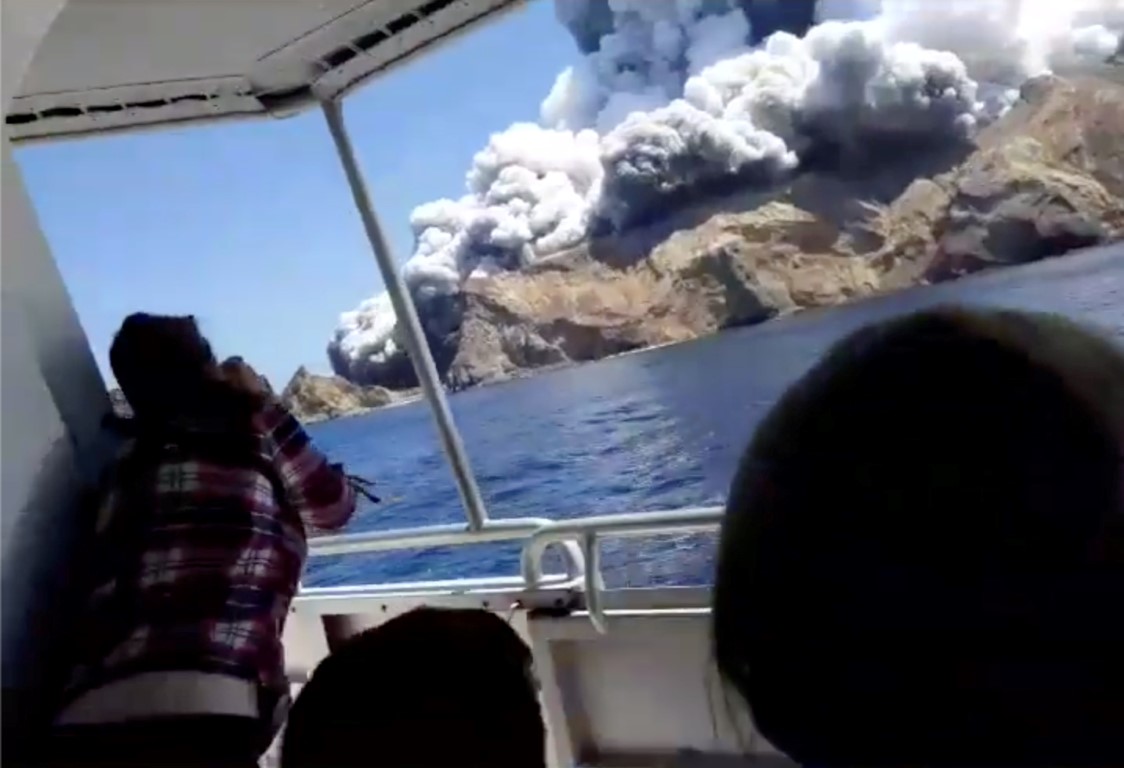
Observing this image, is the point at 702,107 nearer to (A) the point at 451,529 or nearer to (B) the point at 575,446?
(B) the point at 575,446

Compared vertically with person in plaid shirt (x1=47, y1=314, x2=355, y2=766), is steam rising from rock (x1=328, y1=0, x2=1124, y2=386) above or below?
above

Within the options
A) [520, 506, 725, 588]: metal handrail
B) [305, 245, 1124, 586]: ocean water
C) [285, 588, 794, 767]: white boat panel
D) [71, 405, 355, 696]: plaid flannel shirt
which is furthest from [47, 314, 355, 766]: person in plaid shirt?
[305, 245, 1124, 586]: ocean water

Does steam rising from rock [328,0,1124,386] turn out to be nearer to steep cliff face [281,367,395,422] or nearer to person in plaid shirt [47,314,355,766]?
steep cliff face [281,367,395,422]

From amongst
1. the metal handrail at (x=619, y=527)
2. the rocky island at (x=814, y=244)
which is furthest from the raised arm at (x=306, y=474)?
the rocky island at (x=814, y=244)

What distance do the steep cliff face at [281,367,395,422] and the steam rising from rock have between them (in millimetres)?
45

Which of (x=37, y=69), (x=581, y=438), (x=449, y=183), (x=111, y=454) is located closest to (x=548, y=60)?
(x=449, y=183)

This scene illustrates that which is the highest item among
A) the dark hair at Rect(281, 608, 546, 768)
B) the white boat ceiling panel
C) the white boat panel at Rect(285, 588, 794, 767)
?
the white boat ceiling panel

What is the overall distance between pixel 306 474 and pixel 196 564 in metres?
0.34

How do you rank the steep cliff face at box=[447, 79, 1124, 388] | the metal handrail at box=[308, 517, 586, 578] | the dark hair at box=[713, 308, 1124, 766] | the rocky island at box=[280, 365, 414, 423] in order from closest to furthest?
the dark hair at box=[713, 308, 1124, 766]
the steep cliff face at box=[447, 79, 1124, 388]
the metal handrail at box=[308, 517, 586, 578]
the rocky island at box=[280, 365, 414, 423]

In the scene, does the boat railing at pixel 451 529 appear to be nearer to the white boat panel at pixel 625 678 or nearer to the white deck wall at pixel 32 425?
the white boat panel at pixel 625 678

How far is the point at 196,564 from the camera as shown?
117 cm

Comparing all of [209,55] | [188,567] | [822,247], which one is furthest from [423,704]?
[822,247]

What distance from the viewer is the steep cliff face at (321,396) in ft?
9.44

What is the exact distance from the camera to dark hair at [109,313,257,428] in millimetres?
1290
